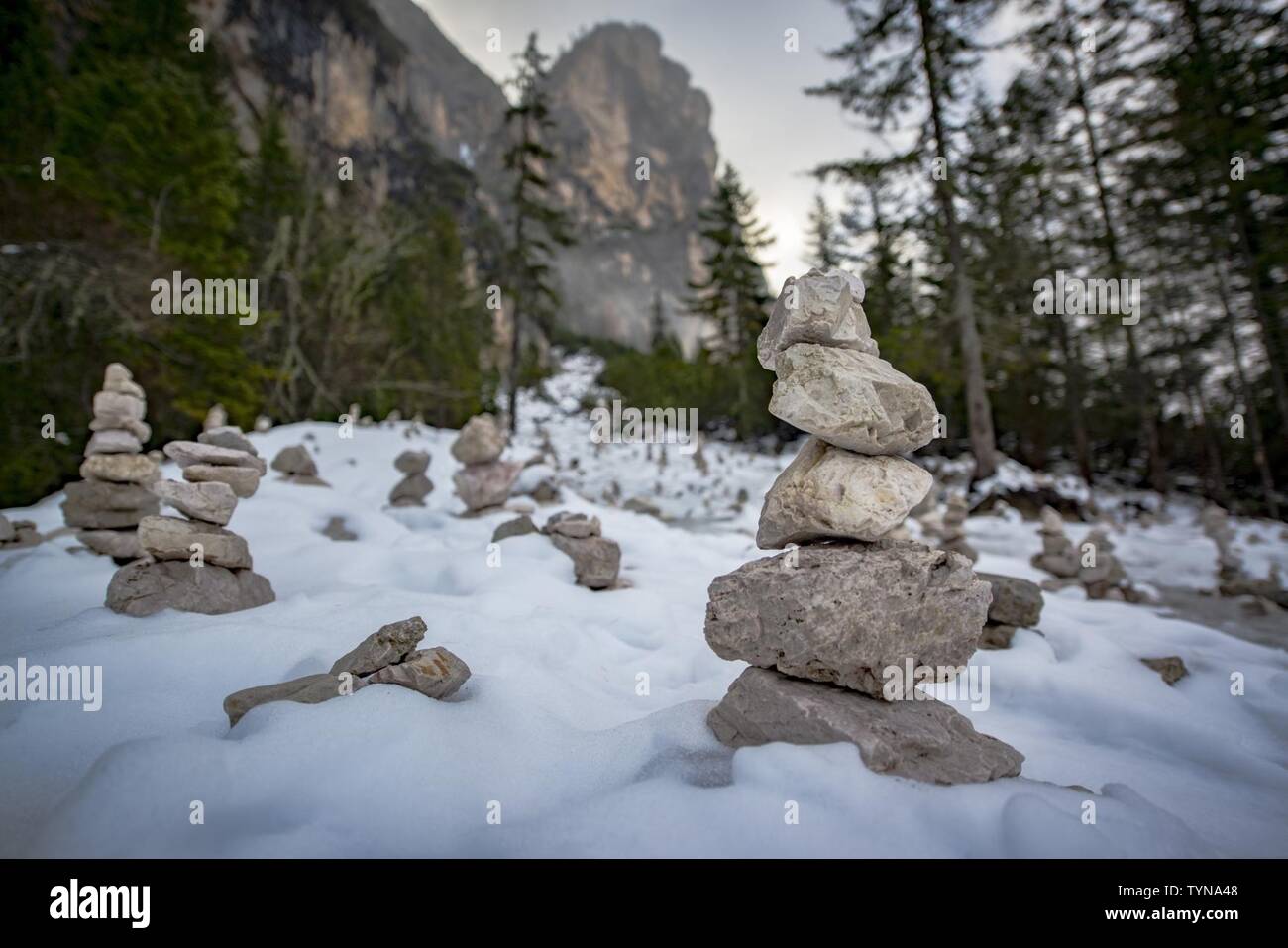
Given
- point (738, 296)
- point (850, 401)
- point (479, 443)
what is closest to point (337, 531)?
point (479, 443)

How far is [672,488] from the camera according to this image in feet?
48.1

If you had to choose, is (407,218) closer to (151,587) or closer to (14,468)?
(14,468)

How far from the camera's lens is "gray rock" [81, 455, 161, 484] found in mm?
5426

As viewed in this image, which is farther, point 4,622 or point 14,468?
point 14,468

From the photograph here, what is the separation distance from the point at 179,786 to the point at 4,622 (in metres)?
3.21

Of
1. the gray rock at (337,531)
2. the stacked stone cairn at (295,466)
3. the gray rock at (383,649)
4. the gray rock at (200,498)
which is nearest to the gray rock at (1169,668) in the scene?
the gray rock at (383,649)

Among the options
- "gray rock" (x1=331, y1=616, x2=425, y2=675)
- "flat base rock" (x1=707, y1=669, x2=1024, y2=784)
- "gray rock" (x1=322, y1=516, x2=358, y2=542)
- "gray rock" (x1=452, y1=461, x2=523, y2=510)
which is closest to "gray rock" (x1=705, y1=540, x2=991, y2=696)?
"flat base rock" (x1=707, y1=669, x2=1024, y2=784)

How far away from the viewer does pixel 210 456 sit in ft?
15.6

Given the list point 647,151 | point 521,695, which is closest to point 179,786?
point 521,695

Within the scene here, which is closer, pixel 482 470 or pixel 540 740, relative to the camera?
pixel 540 740

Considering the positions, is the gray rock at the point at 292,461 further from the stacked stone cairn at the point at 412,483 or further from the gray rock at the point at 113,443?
the gray rock at the point at 113,443

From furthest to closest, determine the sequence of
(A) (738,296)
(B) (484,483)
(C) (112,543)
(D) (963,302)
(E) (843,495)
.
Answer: (A) (738,296) < (D) (963,302) < (B) (484,483) < (C) (112,543) < (E) (843,495)

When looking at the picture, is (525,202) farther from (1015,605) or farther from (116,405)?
(1015,605)

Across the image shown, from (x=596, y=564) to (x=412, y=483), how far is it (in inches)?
211
